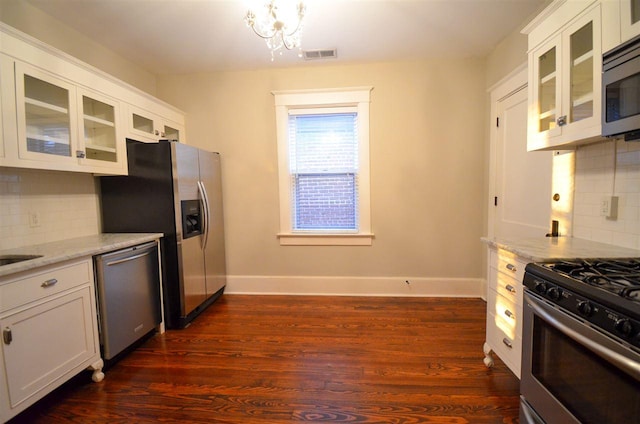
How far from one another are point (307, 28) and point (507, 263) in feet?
8.08

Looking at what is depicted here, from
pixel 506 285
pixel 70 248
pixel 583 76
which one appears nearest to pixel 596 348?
pixel 506 285

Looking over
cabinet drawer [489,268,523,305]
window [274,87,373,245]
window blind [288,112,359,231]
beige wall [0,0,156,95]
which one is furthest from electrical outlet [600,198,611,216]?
beige wall [0,0,156,95]

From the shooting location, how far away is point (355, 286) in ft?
11.2

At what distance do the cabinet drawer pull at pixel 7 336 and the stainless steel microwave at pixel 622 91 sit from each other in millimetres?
3089

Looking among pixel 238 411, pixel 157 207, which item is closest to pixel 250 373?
pixel 238 411

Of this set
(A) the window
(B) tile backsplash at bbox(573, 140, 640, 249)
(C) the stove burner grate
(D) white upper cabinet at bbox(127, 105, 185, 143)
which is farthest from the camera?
(A) the window

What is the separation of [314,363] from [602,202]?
2.16 metres

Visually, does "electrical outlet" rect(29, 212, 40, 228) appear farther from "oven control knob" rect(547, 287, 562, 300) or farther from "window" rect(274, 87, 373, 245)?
"oven control knob" rect(547, 287, 562, 300)

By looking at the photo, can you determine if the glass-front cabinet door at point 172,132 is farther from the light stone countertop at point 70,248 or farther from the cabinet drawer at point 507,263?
the cabinet drawer at point 507,263

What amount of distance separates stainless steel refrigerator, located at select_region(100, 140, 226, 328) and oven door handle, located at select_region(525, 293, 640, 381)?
8.64ft

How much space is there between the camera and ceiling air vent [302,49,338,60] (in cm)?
294

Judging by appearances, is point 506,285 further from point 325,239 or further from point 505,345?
point 325,239

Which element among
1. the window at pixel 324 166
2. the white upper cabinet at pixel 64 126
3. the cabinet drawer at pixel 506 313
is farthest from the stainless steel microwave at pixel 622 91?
the white upper cabinet at pixel 64 126

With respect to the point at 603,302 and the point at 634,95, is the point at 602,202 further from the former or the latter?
the point at 603,302
